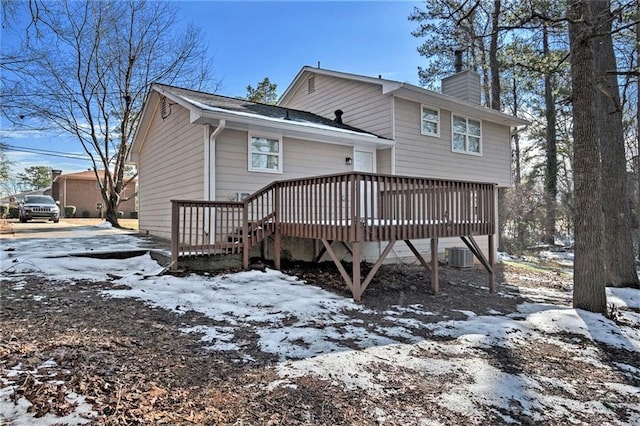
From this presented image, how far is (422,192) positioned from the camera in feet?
22.8

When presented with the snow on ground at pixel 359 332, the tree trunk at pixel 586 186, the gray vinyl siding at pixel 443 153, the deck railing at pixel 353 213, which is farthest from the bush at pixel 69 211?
the tree trunk at pixel 586 186

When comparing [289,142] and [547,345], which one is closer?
[547,345]

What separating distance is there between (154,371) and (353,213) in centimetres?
361

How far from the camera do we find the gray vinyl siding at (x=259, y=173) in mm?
8258

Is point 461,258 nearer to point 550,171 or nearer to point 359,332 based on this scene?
point 359,332

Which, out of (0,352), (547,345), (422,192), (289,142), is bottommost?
(547,345)

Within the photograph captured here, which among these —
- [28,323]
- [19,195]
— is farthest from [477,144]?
[19,195]

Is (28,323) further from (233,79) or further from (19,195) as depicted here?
(19,195)

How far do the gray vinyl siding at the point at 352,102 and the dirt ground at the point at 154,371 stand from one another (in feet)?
22.7

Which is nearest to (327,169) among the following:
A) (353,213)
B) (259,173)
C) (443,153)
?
(259,173)

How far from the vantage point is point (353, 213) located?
584 centimetres

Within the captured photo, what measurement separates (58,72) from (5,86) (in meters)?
9.32

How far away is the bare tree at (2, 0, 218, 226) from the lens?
54.0 feet

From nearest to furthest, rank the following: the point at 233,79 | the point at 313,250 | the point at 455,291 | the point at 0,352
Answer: the point at 0,352
the point at 455,291
the point at 313,250
the point at 233,79
